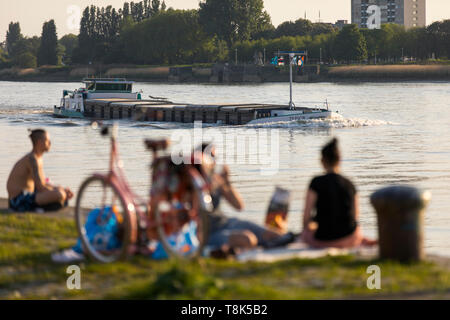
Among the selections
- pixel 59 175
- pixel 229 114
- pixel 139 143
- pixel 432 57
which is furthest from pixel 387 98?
pixel 432 57

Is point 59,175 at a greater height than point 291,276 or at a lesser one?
lesser

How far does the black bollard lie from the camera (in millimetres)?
7250

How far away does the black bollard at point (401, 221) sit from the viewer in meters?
7.25

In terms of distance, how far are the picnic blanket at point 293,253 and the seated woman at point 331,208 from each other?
0.06 meters

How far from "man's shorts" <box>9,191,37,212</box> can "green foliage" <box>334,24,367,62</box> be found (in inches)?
6017

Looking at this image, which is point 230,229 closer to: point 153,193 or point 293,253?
point 293,253

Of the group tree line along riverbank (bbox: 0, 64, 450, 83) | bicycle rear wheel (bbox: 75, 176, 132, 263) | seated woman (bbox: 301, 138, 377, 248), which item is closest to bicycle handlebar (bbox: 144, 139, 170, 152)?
bicycle rear wheel (bbox: 75, 176, 132, 263)

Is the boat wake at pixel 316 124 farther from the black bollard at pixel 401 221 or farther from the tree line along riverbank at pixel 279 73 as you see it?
the tree line along riverbank at pixel 279 73

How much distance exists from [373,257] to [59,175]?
20.2m

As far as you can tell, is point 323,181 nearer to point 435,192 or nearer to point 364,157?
point 435,192

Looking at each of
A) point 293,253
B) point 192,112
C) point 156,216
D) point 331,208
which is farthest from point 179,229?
point 192,112

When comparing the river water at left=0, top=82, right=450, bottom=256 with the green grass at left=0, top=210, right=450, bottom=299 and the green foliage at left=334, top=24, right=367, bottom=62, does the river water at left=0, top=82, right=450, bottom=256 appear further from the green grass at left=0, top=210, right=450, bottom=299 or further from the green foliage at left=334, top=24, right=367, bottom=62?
the green foliage at left=334, top=24, right=367, bottom=62

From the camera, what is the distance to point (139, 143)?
1654 inches

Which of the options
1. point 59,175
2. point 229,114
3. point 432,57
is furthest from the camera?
point 432,57
